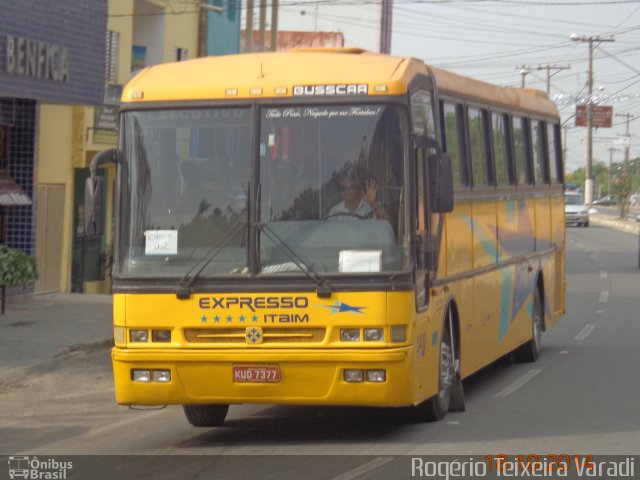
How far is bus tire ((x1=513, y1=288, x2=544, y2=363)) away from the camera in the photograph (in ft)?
53.2

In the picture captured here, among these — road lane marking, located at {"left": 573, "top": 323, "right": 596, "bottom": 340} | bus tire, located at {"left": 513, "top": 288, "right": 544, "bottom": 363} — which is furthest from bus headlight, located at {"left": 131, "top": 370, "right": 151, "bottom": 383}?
road lane marking, located at {"left": 573, "top": 323, "right": 596, "bottom": 340}

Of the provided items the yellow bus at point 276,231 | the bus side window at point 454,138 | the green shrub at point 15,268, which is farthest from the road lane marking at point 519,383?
the green shrub at point 15,268

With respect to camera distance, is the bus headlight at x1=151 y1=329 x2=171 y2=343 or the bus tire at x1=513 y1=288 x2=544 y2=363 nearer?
the bus headlight at x1=151 y1=329 x2=171 y2=343

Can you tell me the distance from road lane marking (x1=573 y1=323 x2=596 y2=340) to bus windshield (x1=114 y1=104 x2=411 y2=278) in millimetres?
9929

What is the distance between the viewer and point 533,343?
16312mm

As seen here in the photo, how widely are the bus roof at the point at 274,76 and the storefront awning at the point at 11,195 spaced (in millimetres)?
12078

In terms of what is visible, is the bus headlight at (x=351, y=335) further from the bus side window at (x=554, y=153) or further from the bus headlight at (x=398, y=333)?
the bus side window at (x=554, y=153)

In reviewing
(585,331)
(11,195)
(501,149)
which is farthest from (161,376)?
(11,195)

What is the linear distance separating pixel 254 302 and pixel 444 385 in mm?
2205

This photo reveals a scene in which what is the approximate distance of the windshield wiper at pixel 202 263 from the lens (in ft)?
32.8

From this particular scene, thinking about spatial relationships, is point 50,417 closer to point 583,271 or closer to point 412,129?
point 412,129

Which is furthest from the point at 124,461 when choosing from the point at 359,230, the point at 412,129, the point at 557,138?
the point at 557,138

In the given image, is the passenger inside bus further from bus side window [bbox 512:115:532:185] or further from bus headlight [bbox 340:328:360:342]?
bus side window [bbox 512:115:532:185]

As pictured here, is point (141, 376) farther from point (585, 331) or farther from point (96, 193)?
point (585, 331)
